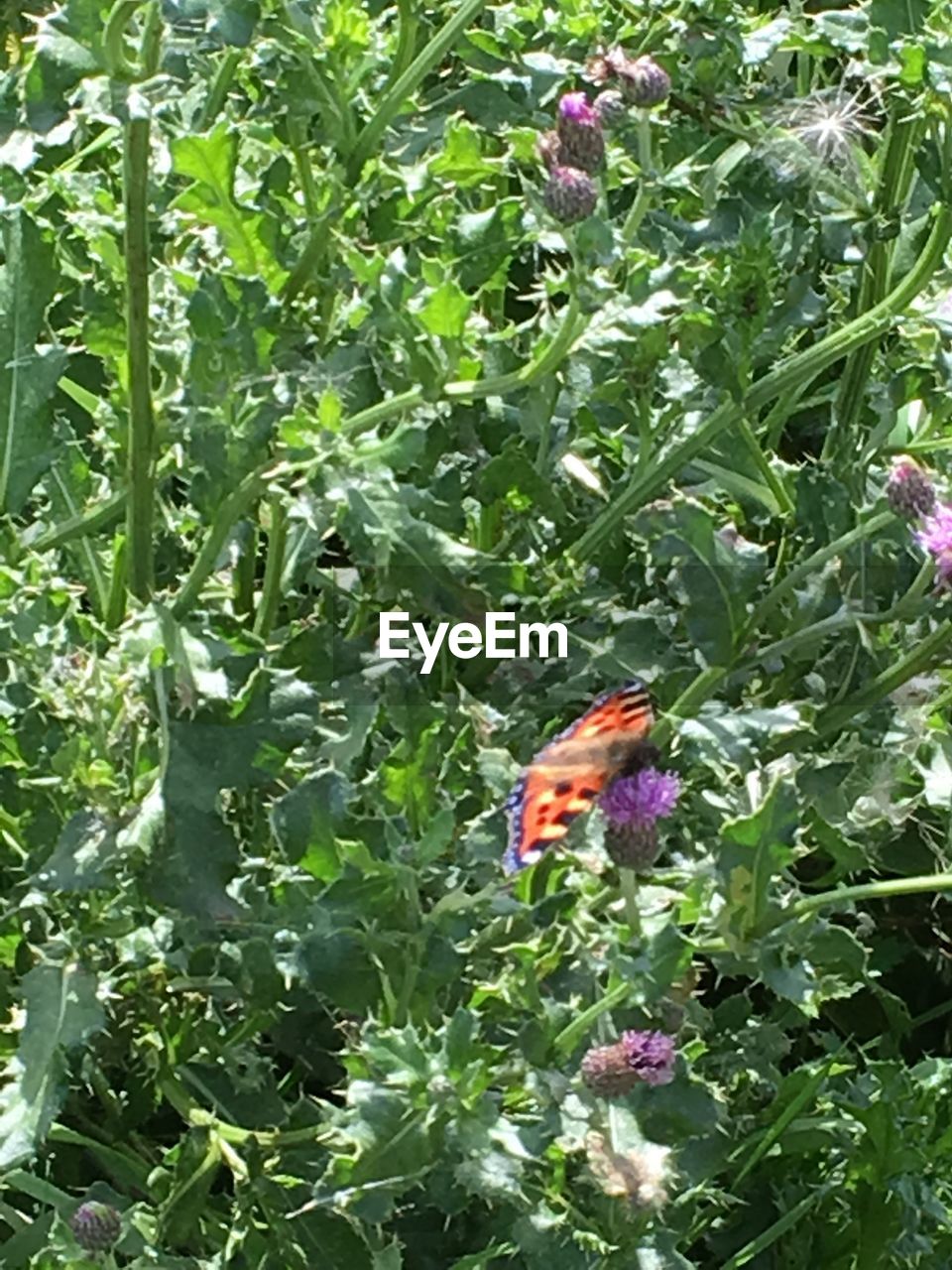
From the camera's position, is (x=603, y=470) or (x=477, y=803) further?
(x=603, y=470)

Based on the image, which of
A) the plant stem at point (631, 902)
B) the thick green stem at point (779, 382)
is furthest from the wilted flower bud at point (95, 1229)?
the thick green stem at point (779, 382)

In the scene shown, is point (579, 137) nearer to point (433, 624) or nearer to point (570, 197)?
→ point (570, 197)

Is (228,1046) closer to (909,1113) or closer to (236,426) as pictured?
Result: (236,426)

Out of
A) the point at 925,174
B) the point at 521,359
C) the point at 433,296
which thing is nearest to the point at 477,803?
the point at 521,359

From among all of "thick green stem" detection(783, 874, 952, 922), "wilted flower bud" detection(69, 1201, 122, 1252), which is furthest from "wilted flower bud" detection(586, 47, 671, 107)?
"wilted flower bud" detection(69, 1201, 122, 1252)

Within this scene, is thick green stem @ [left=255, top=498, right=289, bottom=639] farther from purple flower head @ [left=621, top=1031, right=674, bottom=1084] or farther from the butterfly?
purple flower head @ [left=621, top=1031, right=674, bottom=1084]

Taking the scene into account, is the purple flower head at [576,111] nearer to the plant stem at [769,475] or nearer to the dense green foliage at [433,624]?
the dense green foliage at [433,624]
